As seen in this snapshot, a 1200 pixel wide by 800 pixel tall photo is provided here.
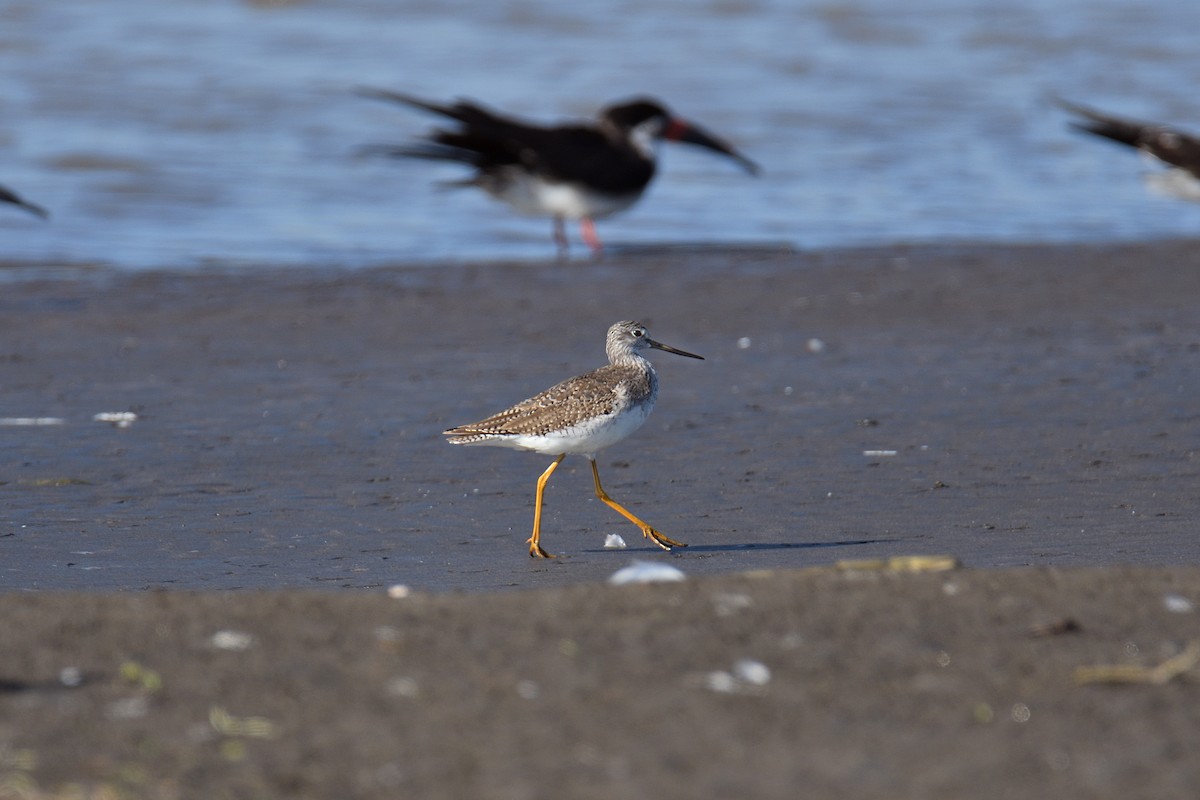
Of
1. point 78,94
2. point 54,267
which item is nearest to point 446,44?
point 78,94

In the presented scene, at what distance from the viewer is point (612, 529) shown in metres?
7.07

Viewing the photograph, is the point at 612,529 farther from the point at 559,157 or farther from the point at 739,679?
the point at 559,157

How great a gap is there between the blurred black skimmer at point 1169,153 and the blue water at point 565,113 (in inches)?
15.2

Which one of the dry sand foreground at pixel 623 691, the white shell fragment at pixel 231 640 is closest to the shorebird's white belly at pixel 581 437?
the dry sand foreground at pixel 623 691

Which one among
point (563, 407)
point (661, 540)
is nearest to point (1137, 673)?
point (661, 540)

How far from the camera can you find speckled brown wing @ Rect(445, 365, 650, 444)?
663 cm

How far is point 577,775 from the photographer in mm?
3666

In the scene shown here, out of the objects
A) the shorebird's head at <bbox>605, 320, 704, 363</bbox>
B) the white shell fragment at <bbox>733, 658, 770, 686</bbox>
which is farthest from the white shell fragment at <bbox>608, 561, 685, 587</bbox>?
the shorebird's head at <bbox>605, 320, 704, 363</bbox>

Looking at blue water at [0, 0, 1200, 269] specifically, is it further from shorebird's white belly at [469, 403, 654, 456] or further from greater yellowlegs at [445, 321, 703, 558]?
shorebird's white belly at [469, 403, 654, 456]

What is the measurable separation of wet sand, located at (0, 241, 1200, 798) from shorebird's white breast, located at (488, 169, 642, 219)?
0.97m

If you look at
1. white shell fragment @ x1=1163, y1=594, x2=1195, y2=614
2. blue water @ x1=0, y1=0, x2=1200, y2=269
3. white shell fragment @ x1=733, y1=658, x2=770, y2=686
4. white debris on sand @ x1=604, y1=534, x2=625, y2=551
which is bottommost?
blue water @ x1=0, y1=0, x2=1200, y2=269

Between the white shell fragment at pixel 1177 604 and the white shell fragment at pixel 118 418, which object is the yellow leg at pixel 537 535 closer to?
→ the white shell fragment at pixel 1177 604

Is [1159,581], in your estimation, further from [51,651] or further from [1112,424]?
[1112,424]

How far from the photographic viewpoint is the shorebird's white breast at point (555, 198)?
13461mm
